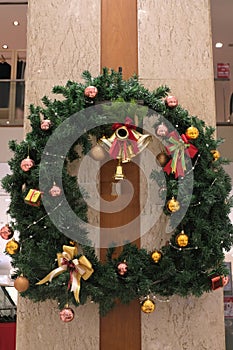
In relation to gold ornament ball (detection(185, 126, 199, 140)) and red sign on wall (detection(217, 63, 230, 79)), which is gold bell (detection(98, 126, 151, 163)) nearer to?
gold ornament ball (detection(185, 126, 199, 140))

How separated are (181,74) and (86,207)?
105cm

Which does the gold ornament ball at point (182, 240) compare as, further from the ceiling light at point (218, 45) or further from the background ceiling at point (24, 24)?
the ceiling light at point (218, 45)

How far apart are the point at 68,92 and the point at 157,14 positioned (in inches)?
34.4

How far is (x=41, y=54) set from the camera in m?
3.04

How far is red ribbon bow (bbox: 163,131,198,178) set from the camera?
260cm

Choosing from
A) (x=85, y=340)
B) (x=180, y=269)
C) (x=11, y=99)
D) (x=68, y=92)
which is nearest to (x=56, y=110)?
(x=68, y=92)

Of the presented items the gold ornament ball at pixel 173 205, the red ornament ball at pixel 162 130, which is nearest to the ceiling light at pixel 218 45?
the red ornament ball at pixel 162 130

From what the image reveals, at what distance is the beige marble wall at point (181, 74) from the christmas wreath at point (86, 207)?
147mm

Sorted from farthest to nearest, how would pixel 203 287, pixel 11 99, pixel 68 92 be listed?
pixel 11 99 → pixel 68 92 → pixel 203 287

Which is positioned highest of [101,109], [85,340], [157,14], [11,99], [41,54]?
[11,99]

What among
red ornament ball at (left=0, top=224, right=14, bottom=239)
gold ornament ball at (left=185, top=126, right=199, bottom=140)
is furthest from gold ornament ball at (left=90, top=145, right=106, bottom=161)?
red ornament ball at (left=0, top=224, right=14, bottom=239)

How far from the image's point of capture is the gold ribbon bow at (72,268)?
245 cm

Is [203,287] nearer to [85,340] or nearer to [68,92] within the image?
[85,340]

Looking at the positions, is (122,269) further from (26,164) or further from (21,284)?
(26,164)
